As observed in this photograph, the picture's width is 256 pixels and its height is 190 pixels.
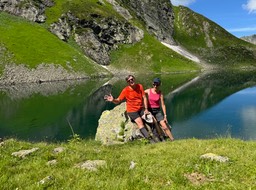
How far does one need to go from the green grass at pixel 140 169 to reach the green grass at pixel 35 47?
127 m

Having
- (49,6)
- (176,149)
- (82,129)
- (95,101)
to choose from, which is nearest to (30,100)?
(95,101)

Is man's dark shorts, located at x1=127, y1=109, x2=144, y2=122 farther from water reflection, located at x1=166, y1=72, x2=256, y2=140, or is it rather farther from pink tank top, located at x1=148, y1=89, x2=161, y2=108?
water reflection, located at x1=166, y1=72, x2=256, y2=140

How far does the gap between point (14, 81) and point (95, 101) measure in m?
57.4

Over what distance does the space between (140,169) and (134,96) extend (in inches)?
382

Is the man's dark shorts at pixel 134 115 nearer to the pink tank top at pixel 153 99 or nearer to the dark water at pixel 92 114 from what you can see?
the pink tank top at pixel 153 99

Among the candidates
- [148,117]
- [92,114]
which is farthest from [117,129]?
[92,114]

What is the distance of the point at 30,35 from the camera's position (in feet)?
527

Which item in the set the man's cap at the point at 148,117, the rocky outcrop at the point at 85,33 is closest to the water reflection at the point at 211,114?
the man's cap at the point at 148,117

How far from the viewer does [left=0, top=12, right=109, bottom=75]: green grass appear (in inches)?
5650

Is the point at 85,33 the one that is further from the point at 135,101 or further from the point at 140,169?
the point at 140,169

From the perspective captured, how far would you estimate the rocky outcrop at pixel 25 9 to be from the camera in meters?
172

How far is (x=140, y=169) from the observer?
14445 millimetres

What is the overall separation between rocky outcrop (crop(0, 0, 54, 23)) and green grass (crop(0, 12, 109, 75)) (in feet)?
13.6

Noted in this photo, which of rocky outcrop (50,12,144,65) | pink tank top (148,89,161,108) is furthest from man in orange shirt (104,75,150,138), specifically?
rocky outcrop (50,12,144,65)
